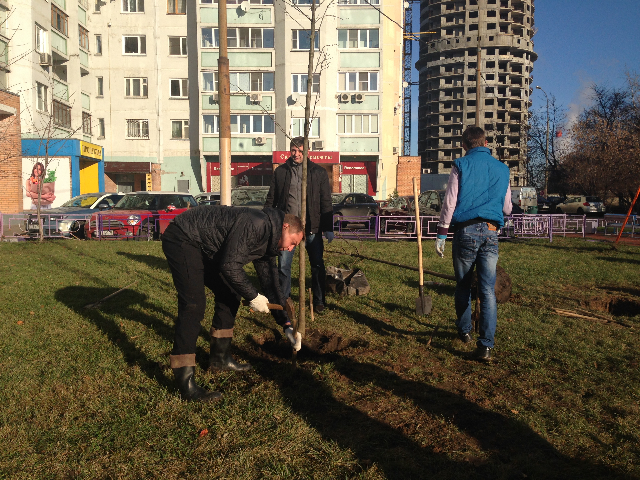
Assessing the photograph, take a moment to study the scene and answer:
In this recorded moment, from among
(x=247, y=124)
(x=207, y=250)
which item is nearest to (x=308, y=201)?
(x=207, y=250)

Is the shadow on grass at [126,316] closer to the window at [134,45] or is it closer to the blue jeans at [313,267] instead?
the blue jeans at [313,267]

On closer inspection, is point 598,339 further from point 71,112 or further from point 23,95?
point 71,112

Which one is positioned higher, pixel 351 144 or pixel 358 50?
pixel 358 50

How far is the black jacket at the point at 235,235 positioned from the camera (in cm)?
356

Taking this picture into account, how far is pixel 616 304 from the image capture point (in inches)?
298

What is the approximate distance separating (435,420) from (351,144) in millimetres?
35215

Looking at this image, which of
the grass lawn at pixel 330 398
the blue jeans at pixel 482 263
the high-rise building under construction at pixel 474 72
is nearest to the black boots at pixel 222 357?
the grass lawn at pixel 330 398

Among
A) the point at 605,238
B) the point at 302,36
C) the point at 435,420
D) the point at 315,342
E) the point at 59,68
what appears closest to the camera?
the point at 435,420

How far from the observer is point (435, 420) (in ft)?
11.2

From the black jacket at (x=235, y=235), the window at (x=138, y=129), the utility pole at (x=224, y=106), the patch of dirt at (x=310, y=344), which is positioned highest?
the window at (x=138, y=129)

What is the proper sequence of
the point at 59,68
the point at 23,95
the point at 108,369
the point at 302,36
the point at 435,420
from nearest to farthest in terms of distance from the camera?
1. the point at 435,420
2. the point at 108,369
3. the point at 23,95
4. the point at 59,68
5. the point at 302,36

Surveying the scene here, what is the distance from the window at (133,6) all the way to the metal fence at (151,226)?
26852 millimetres

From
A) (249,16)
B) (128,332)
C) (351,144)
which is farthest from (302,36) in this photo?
(128,332)

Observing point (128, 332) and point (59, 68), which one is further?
point (59, 68)
